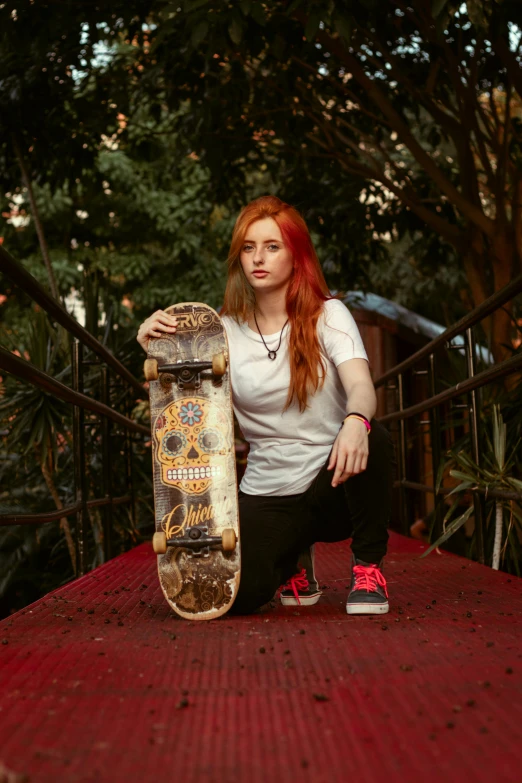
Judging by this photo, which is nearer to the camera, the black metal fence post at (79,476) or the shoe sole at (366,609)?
the shoe sole at (366,609)

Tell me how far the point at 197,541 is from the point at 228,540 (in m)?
0.09

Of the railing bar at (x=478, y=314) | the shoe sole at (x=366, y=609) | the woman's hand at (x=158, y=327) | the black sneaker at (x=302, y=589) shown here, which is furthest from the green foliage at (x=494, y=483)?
the woman's hand at (x=158, y=327)

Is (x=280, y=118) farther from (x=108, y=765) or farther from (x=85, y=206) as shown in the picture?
(x=85, y=206)

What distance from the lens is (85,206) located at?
15.8 m

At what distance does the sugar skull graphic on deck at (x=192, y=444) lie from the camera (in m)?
2.54

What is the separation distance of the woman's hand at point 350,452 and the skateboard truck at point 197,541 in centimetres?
31

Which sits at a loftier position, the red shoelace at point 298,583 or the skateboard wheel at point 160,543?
the skateboard wheel at point 160,543

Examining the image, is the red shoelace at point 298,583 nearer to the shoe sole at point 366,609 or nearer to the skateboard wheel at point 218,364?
the shoe sole at point 366,609

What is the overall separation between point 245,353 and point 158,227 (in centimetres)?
1438

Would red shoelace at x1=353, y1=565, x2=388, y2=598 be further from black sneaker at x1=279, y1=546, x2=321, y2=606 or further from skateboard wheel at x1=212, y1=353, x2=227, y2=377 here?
skateboard wheel at x1=212, y1=353, x2=227, y2=377

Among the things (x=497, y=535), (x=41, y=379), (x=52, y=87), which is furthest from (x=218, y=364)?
(x=52, y=87)

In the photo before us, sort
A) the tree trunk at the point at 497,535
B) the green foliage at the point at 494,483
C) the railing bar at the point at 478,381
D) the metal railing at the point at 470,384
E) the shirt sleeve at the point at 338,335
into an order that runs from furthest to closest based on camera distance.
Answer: the tree trunk at the point at 497,535 → the green foliage at the point at 494,483 → the metal railing at the point at 470,384 → the railing bar at the point at 478,381 → the shirt sleeve at the point at 338,335

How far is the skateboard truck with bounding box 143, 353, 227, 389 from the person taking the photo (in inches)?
101

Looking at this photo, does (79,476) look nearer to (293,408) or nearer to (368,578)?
(293,408)
